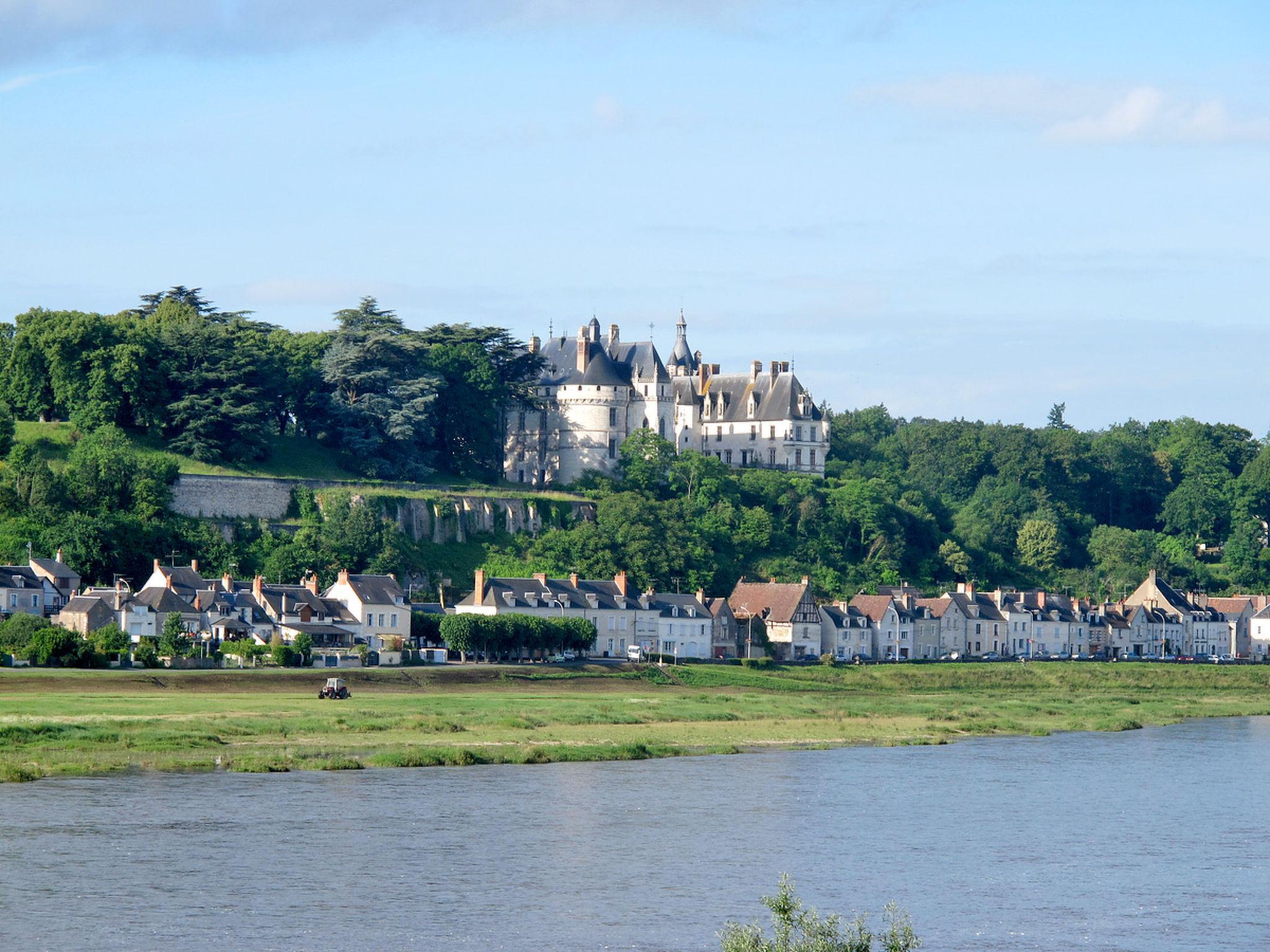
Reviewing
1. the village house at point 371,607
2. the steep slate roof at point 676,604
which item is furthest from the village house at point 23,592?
the steep slate roof at point 676,604

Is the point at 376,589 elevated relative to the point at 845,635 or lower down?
elevated

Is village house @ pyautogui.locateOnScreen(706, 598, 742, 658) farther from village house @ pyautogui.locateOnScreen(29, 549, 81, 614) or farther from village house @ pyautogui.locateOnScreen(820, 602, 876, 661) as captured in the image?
village house @ pyautogui.locateOnScreen(29, 549, 81, 614)

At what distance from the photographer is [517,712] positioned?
59062 millimetres

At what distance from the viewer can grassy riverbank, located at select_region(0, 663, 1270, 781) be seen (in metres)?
46.8

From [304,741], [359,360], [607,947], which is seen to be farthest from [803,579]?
[607,947]

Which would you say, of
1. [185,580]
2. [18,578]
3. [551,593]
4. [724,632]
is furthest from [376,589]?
[724,632]

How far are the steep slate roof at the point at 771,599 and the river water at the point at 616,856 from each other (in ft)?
133

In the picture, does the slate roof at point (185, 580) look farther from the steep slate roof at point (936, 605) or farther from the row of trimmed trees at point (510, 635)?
the steep slate roof at point (936, 605)

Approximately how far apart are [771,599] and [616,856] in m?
57.4

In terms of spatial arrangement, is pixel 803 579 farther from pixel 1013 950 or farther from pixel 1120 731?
pixel 1013 950

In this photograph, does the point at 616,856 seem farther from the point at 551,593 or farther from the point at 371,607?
the point at 551,593

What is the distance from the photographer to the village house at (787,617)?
296 feet

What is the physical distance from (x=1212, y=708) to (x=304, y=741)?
42.6 m

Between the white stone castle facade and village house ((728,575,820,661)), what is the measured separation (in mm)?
24997
